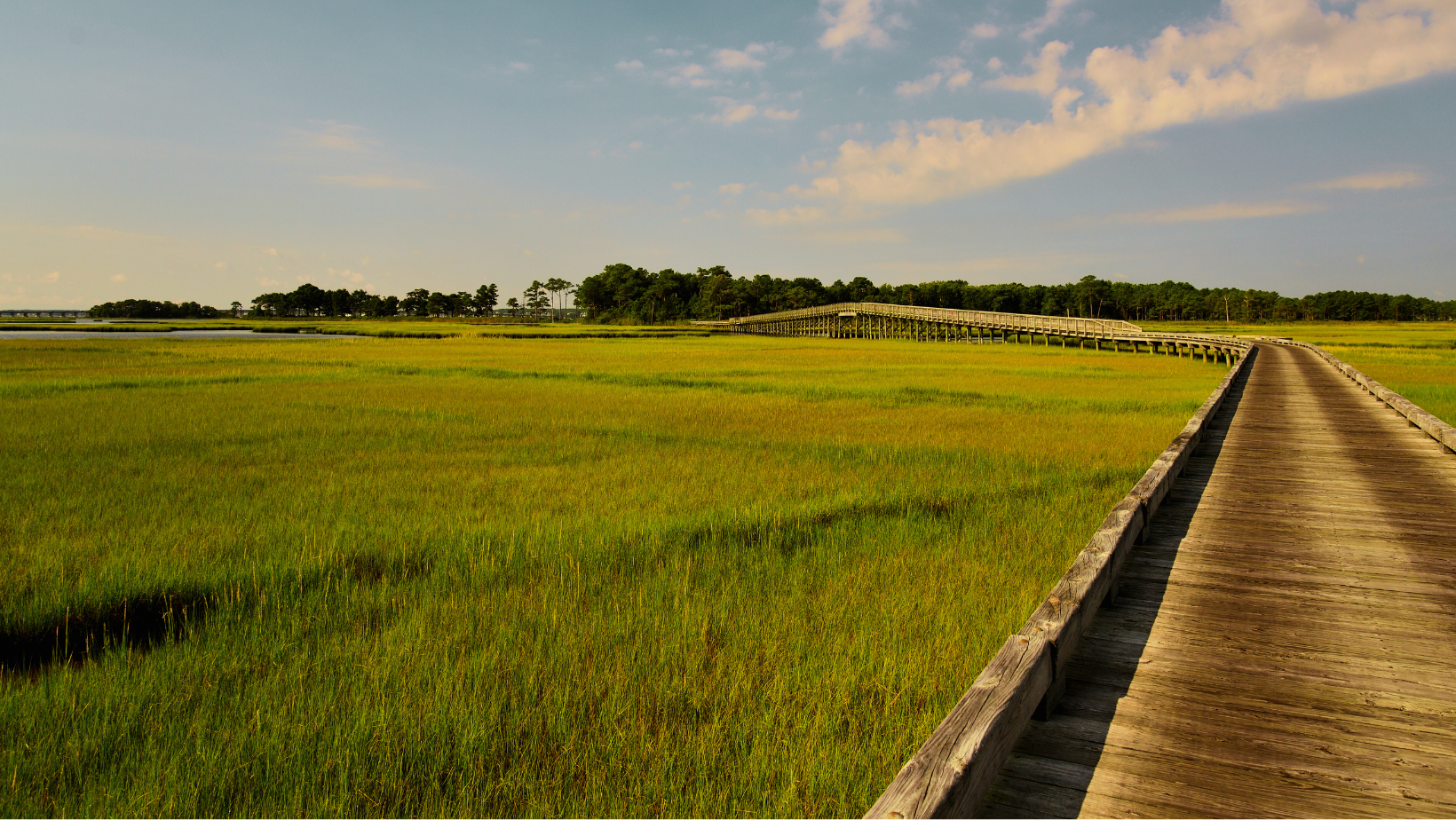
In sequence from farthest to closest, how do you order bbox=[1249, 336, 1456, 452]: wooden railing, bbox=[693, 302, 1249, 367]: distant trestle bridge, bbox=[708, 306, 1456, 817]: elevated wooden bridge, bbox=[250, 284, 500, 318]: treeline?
bbox=[250, 284, 500, 318]: treeline
bbox=[693, 302, 1249, 367]: distant trestle bridge
bbox=[1249, 336, 1456, 452]: wooden railing
bbox=[708, 306, 1456, 817]: elevated wooden bridge

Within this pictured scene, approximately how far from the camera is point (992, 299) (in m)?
158

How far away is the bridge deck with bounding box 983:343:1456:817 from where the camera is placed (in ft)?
9.07

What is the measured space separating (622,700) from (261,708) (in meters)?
2.08

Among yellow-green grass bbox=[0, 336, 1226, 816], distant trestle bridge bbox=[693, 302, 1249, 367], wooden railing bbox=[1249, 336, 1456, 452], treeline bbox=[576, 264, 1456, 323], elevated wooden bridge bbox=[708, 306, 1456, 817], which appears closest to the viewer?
elevated wooden bridge bbox=[708, 306, 1456, 817]

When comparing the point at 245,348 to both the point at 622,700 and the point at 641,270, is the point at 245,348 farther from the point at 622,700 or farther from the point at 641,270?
the point at 641,270

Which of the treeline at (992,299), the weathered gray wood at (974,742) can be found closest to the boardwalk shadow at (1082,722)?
the weathered gray wood at (974,742)

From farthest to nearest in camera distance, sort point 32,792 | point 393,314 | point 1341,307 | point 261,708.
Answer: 1. point 393,314
2. point 1341,307
3. point 261,708
4. point 32,792

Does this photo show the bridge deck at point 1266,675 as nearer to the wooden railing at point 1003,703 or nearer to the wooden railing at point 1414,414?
Result: the wooden railing at point 1003,703

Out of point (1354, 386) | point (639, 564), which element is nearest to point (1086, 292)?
point (1354, 386)

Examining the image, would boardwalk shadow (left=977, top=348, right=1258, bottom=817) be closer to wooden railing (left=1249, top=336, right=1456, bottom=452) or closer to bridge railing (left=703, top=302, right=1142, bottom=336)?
wooden railing (left=1249, top=336, right=1456, bottom=452)

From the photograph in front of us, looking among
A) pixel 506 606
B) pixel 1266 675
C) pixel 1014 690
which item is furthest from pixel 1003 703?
pixel 506 606

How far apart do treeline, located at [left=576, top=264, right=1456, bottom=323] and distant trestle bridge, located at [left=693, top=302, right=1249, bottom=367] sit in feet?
119

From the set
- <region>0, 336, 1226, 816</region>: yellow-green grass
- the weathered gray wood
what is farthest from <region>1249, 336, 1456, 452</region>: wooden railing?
the weathered gray wood

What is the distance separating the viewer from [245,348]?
44500 mm
